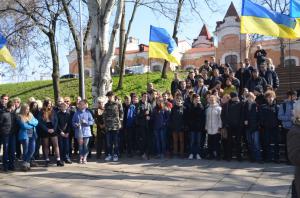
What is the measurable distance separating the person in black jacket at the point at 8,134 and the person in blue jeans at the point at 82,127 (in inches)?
63.5

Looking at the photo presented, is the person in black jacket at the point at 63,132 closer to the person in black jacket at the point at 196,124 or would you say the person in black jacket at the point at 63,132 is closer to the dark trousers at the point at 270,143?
the person in black jacket at the point at 196,124

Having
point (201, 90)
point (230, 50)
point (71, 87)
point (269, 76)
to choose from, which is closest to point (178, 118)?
point (201, 90)

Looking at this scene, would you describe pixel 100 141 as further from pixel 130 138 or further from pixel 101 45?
pixel 101 45

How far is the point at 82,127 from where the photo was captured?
11.0m

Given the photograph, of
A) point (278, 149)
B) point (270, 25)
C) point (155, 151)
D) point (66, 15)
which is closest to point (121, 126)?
point (155, 151)

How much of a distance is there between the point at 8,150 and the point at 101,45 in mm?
4829

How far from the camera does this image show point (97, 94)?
13586 mm

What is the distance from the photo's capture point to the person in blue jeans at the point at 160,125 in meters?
11.5

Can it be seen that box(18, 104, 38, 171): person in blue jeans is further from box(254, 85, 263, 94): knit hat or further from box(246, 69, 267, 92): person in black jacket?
box(246, 69, 267, 92): person in black jacket

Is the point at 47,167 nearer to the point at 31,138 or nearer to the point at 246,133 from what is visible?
the point at 31,138

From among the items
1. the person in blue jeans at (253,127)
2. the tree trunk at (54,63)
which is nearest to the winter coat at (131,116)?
the person in blue jeans at (253,127)

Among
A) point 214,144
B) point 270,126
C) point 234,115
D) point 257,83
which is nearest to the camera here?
point 270,126

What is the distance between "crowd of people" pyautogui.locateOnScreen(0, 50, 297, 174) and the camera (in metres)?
10.1

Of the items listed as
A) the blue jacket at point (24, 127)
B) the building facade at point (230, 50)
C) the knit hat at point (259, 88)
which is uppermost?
the building facade at point (230, 50)
